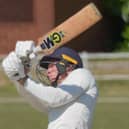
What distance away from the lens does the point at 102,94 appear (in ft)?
55.8

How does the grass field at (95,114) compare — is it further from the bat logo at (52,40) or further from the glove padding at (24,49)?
the glove padding at (24,49)

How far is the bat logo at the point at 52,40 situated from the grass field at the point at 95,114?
6367mm

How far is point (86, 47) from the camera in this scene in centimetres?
2322

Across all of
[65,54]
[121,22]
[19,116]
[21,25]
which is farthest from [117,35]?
[65,54]

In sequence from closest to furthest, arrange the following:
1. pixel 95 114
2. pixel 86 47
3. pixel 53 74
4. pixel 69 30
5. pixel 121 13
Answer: pixel 53 74, pixel 69 30, pixel 95 114, pixel 121 13, pixel 86 47

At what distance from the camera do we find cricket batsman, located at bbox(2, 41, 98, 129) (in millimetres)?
5598

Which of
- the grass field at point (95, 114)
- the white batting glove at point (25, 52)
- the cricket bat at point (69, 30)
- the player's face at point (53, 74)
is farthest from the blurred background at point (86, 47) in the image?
the white batting glove at point (25, 52)

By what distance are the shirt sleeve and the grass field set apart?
21.4 ft

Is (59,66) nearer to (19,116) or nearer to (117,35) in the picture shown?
(19,116)

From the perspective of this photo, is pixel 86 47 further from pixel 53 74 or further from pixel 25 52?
pixel 25 52

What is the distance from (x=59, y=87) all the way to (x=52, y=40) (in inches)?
15.4

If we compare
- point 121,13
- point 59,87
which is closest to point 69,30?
point 59,87

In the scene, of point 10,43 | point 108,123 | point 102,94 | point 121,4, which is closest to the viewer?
point 108,123

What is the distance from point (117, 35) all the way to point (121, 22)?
422mm
